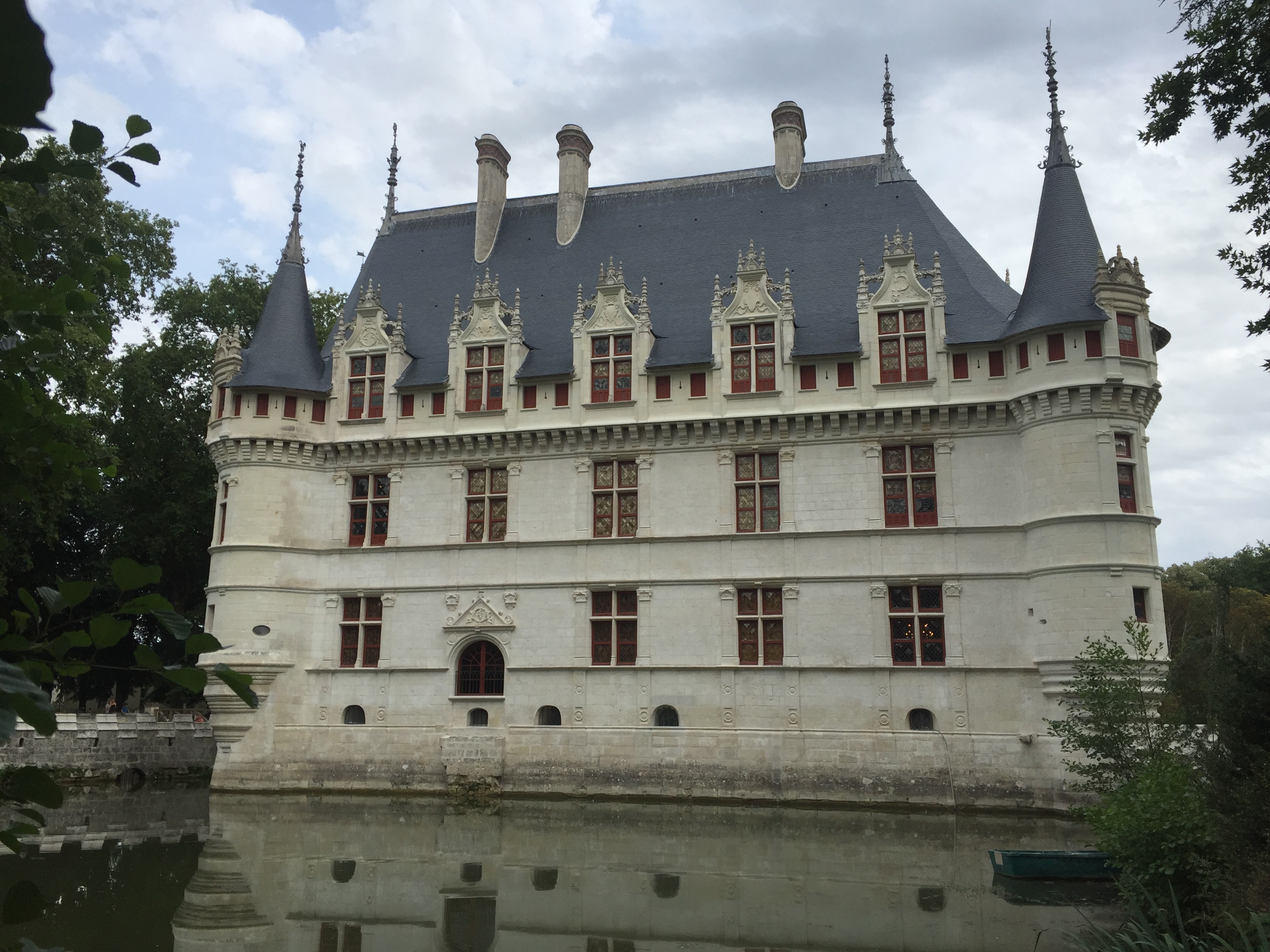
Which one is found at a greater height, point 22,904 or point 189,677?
point 189,677

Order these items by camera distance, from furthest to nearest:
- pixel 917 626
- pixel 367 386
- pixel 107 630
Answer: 1. pixel 367 386
2. pixel 917 626
3. pixel 107 630

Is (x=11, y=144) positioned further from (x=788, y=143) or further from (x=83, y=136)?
(x=788, y=143)

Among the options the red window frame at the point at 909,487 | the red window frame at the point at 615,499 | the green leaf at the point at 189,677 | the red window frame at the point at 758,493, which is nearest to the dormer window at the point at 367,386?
the red window frame at the point at 615,499

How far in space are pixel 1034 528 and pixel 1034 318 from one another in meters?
4.78

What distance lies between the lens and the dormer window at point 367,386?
2800cm

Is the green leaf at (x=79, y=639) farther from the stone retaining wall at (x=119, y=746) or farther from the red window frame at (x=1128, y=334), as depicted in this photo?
the stone retaining wall at (x=119, y=746)

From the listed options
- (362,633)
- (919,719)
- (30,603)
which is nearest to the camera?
(30,603)

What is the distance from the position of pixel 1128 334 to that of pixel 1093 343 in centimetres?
90

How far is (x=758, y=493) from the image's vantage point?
25.1 metres

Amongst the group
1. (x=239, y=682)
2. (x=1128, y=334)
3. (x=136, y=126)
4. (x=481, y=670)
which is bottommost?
(x=239, y=682)

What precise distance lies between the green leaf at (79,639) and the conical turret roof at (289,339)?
26569 mm

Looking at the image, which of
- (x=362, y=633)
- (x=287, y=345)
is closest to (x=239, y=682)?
(x=362, y=633)

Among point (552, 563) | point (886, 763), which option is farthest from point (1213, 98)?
point (552, 563)

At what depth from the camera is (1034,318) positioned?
2341 cm
